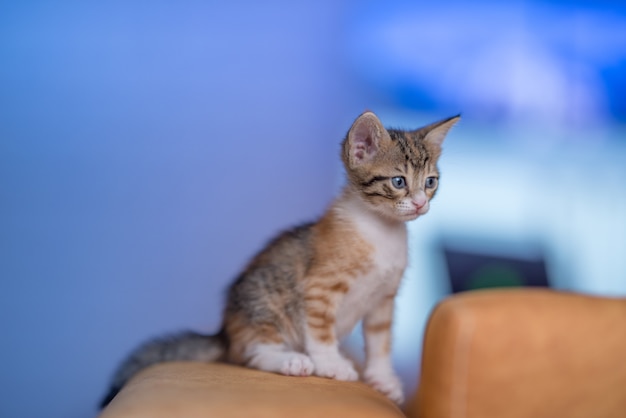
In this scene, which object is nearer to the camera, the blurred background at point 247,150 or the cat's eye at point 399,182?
the cat's eye at point 399,182

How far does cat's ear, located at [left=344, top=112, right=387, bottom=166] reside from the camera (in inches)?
82.2

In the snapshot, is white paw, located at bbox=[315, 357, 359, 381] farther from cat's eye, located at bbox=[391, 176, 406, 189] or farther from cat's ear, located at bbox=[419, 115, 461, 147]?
cat's ear, located at bbox=[419, 115, 461, 147]

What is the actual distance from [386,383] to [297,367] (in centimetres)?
35

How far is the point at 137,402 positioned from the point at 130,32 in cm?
177

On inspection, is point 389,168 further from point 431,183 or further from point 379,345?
point 379,345

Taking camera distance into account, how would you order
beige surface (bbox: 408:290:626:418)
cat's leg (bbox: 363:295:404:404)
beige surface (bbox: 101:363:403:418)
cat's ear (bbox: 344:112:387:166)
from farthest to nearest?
cat's leg (bbox: 363:295:404:404) < cat's ear (bbox: 344:112:387:166) < beige surface (bbox: 101:363:403:418) < beige surface (bbox: 408:290:626:418)

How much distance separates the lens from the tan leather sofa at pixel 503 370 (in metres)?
1.33

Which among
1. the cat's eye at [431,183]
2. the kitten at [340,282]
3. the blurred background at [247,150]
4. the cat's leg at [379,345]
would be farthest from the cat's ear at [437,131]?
the blurred background at [247,150]

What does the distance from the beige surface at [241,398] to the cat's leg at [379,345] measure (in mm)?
313

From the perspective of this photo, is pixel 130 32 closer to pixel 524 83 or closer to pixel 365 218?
pixel 365 218

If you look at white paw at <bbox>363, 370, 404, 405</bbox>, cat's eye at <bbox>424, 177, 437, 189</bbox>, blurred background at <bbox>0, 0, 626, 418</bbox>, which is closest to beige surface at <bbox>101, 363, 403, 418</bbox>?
white paw at <bbox>363, 370, 404, 405</bbox>

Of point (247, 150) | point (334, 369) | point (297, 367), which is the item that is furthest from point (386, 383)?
point (247, 150)

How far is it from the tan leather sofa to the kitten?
1.63ft

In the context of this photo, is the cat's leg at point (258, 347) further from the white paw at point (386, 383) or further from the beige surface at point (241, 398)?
the white paw at point (386, 383)
